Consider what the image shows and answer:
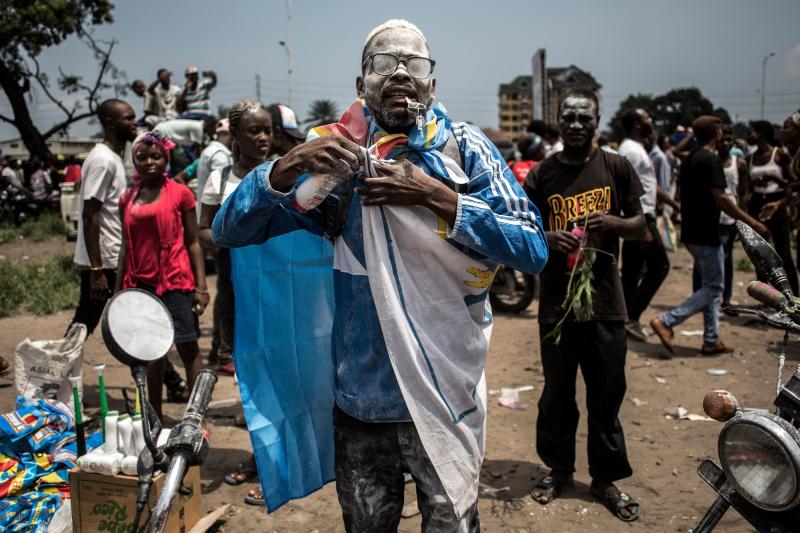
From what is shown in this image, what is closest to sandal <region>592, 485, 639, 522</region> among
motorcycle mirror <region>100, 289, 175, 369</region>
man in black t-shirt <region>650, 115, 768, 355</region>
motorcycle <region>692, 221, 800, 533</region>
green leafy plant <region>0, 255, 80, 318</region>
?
motorcycle <region>692, 221, 800, 533</region>

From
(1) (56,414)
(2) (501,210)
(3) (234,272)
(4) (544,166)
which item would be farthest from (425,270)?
(1) (56,414)

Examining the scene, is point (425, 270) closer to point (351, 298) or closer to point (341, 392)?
point (351, 298)

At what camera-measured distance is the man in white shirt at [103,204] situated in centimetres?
493

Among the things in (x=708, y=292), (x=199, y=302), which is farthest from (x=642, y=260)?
(x=199, y=302)

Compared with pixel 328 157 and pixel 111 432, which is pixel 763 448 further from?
pixel 111 432

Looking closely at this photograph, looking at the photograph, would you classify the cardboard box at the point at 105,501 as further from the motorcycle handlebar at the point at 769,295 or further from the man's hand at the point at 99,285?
the motorcycle handlebar at the point at 769,295

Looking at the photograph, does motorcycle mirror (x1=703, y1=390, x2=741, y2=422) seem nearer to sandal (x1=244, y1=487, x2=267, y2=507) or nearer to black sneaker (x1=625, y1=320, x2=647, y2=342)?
sandal (x1=244, y1=487, x2=267, y2=507)

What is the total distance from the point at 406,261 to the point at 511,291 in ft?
22.1

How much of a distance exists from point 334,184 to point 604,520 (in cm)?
277

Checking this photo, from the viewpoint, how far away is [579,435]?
16.2 ft

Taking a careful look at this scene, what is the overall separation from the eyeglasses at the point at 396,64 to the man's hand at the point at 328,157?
34cm

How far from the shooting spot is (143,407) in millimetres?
A: 1706

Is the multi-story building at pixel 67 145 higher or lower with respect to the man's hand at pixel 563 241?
higher

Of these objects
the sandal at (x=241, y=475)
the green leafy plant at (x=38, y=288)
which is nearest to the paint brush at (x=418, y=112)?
the sandal at (x=241, y=475)
